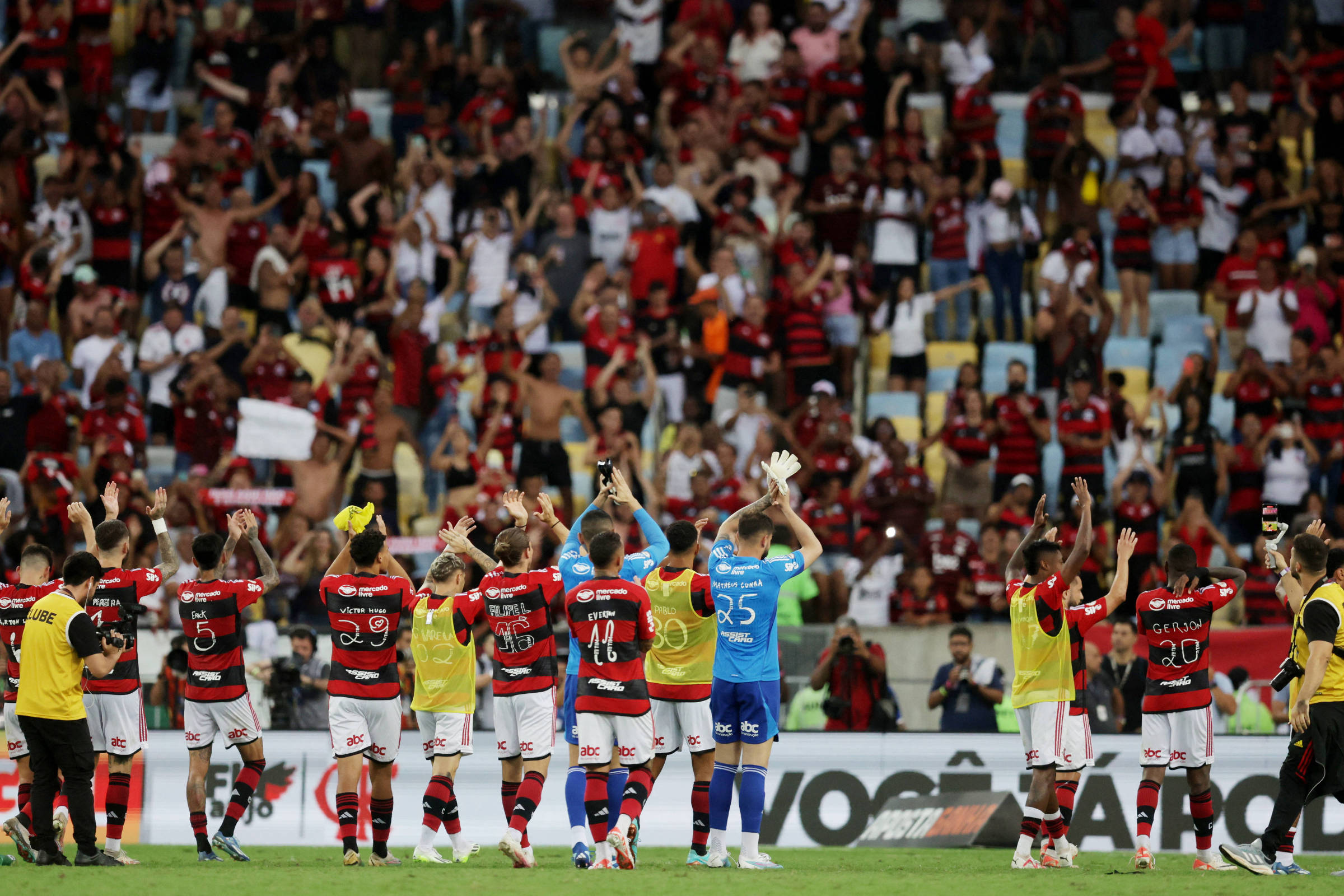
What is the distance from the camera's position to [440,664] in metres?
13.0

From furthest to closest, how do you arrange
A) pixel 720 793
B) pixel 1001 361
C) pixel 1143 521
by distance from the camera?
1. pixel 1001 361
2. pixel 1143 521
3. pixel 720 793

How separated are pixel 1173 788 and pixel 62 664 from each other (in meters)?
9.59

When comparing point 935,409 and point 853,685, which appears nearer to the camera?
point 853,685

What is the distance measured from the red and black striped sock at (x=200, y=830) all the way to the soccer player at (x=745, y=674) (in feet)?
12.7

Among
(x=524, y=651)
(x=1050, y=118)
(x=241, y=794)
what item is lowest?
(x=241, y=794)

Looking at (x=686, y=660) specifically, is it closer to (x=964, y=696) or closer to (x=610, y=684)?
(x=610, y=684)

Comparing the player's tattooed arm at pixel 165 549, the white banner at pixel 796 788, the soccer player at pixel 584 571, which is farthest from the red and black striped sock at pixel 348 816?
the white banner at pixel 796 788

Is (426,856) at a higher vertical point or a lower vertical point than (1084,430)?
lower

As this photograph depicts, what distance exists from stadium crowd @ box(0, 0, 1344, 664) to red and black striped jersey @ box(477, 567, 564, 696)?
21.5ft

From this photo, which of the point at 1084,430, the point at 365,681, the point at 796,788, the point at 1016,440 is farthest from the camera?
the point at 1016,440

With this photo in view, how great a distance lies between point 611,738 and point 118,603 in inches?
160

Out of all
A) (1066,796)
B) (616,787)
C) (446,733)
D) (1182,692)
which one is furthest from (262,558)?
(1182,692)

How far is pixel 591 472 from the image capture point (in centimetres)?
2194

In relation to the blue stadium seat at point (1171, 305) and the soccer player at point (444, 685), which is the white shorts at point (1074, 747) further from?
the blue stadium seat at point (1171, 305)
